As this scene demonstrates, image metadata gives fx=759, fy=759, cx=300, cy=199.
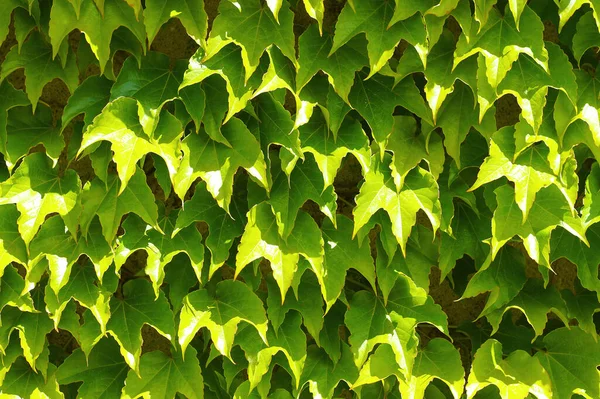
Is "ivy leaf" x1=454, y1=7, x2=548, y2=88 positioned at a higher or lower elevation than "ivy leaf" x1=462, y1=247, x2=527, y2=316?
higher

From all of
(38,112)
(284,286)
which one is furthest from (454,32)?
(38,112)

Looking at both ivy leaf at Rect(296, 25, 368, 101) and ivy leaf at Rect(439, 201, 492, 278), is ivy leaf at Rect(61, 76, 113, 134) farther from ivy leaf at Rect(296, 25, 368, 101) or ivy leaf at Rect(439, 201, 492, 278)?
ivy leaf at Rect(439, 201, 492, 278)

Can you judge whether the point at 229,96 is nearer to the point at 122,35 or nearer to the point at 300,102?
the point at 300,102

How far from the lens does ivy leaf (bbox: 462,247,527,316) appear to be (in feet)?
5.23

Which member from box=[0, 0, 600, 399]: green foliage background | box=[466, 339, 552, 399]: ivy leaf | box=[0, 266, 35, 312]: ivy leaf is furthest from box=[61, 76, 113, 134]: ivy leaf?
box=[466, 339, 552, 399]: ivy leaf

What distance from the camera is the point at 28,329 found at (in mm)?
1635

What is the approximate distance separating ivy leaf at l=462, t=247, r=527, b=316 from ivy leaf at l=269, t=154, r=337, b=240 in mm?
345

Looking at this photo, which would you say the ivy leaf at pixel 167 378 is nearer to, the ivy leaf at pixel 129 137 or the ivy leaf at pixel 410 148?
the ivy leaf at pixel 129 137

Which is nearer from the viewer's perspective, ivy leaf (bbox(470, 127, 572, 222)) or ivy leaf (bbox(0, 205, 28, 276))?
ivy leaf (bbox(470, 127, 572, 222))

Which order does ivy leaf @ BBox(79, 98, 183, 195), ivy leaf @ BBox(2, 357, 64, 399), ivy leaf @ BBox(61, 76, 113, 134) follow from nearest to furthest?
ivy leaf @ BBox(79, 98, 183, 195) → ivy leaf @ BBox(61, 76, 113, 134) → ivy leaf @ BBox(2, 357, 64, 399)

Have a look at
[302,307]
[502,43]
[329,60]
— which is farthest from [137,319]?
[502,43]

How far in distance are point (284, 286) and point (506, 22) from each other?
0.67 m

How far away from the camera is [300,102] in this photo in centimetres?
149

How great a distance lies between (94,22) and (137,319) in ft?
→ 2.01
